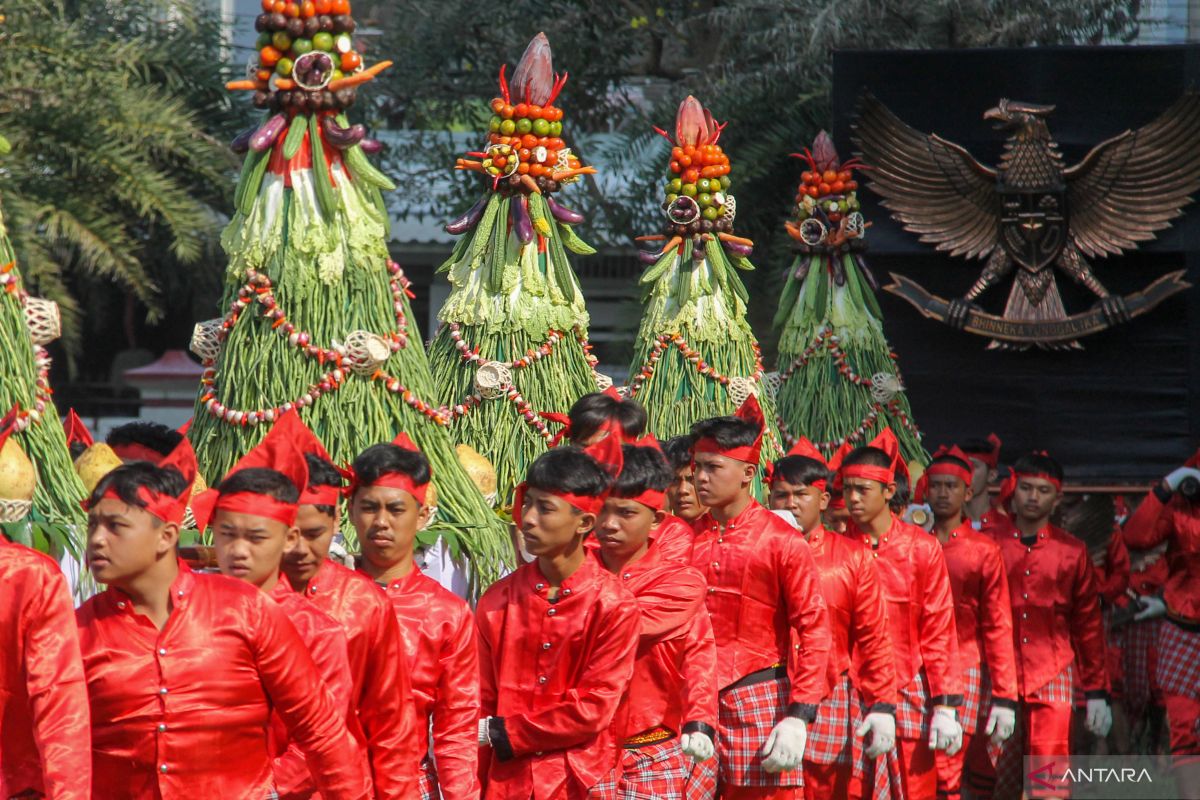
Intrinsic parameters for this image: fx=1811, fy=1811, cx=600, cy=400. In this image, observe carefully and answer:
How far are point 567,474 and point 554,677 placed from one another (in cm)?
53

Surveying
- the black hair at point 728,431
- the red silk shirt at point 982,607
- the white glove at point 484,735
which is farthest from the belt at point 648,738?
the red silk shirt at point 982,607

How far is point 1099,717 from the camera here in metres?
8.34

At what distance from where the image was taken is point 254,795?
12.1 ft

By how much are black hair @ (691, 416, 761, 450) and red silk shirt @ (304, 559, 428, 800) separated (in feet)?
6.16

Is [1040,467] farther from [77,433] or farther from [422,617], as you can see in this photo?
[422,617]

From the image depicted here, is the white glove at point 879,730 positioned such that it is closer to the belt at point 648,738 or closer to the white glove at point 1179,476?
the belt at point 648,738

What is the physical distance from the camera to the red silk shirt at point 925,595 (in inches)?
283

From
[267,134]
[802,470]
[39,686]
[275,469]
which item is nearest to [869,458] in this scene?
[802,470]

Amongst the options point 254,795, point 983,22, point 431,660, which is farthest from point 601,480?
point 983,22

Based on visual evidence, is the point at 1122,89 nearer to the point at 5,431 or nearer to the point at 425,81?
the point at 425,81

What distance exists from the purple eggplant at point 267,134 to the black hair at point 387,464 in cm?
146

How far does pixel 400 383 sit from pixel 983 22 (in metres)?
7.87

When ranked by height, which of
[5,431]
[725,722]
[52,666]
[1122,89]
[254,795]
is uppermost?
[1122,89]

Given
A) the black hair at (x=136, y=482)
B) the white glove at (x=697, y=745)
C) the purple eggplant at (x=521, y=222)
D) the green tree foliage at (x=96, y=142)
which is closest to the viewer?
the black hair at (x=136, y=482)
